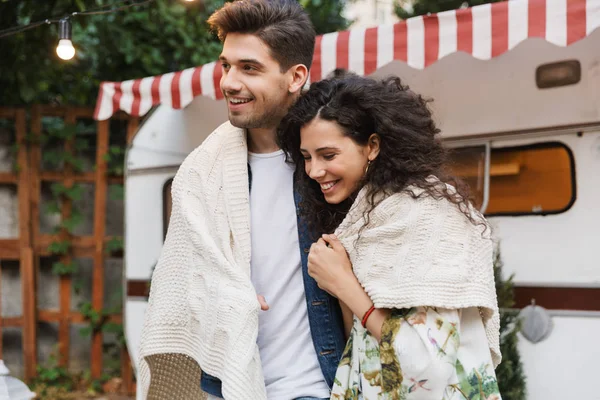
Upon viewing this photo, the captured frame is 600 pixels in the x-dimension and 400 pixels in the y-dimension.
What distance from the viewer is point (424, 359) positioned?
1.79m

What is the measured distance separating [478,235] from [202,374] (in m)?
0.91

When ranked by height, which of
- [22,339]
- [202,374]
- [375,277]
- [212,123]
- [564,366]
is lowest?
[22,339]

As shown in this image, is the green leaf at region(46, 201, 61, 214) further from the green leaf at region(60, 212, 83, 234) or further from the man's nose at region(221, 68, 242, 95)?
the man's nose at region(221, 68, 242, 95)

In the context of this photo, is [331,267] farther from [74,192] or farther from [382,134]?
[74,192]

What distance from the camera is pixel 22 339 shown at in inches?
267

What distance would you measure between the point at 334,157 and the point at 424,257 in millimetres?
397

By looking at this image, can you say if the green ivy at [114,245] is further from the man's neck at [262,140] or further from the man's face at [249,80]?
the man's face at [249,80]

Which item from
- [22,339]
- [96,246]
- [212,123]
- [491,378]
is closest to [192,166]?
[491,378]

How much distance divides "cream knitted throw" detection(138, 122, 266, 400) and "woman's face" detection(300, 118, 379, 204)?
11.3 inches

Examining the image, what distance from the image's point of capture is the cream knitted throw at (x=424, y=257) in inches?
72.0

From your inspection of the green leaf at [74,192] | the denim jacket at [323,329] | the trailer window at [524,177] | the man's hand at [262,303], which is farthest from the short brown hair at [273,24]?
the green leaf at [74,192]

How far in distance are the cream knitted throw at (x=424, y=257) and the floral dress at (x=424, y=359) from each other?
5cm

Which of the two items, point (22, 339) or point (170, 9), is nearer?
point (22, 339)

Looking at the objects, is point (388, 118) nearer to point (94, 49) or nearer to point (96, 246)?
point (96, 246)
